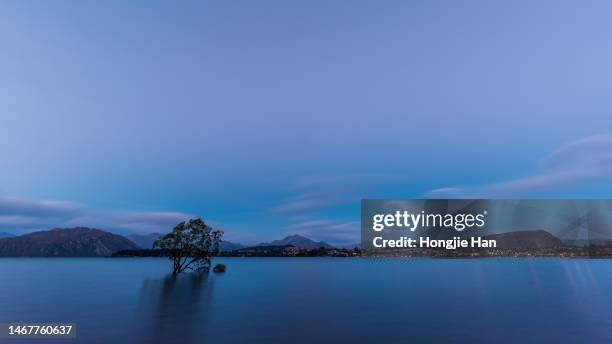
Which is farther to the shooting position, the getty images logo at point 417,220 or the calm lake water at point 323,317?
the getty images logo at point 417,220

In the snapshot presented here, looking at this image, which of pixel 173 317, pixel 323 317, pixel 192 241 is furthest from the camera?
pixel 192 241

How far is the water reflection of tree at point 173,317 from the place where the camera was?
34.9 metres

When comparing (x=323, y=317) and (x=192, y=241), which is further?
(x=192, y=241)

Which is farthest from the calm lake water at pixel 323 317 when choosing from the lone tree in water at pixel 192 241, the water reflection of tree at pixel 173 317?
the lone tree in water at pixel 192 241

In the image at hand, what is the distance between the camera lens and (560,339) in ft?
116

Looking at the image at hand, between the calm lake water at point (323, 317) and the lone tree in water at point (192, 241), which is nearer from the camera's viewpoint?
the calm lake water at point (323, 317)

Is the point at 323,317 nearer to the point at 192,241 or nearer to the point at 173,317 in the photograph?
the point at 173,317

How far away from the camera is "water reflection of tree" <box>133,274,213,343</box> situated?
34.9 meters

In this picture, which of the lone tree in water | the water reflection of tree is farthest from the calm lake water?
the lone tree in water

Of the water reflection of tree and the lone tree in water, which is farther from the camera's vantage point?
the lone tree in water

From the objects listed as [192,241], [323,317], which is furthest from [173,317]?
[192,241]

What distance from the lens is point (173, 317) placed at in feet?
146

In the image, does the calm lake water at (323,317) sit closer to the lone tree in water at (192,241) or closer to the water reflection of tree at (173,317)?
the water reflection of tree at (173,317)

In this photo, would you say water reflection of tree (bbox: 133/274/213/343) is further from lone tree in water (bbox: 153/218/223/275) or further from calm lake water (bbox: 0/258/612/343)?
lone tree in water (bbox: 153/218/223/275)
